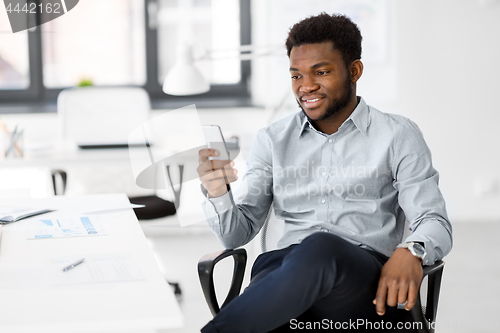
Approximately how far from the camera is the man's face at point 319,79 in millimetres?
1619

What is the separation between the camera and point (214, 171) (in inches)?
58.7

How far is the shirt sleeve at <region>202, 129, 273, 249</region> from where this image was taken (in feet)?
5.18

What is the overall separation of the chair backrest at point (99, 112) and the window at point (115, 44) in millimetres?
664

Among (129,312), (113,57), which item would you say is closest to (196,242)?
(113,57)

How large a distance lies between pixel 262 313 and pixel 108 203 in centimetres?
74

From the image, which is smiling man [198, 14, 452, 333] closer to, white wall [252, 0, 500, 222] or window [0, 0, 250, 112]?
white wall [252, 0, 500, 222]

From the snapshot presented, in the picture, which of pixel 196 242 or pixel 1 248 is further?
pixel 196 242

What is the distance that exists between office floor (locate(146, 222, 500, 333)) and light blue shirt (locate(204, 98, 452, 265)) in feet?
3.12

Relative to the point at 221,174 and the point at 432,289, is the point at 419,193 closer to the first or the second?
the point at 432,289

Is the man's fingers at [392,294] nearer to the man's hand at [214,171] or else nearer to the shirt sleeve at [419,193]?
the shirt sleeve at [419,193]

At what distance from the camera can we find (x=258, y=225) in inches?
67.2

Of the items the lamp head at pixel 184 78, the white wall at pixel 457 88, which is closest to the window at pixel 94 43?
the lamp head at pixel 184 78

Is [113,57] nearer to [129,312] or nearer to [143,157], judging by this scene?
[143,157]

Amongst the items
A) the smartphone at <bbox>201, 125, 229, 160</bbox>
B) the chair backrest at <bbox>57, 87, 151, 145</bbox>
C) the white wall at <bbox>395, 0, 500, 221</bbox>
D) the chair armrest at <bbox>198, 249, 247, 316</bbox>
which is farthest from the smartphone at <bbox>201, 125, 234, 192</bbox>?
the white wall at <bbox>395, 0, 500, 221</bbox>
